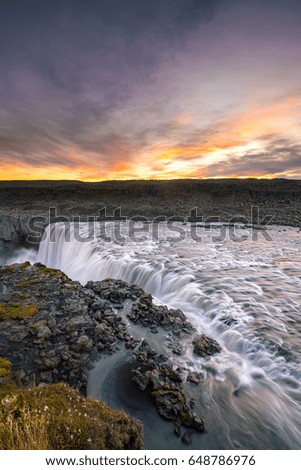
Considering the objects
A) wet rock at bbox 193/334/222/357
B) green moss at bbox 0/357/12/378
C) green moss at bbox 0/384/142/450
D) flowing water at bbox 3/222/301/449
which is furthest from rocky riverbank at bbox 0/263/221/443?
green moss at bbox 0/384/142/450

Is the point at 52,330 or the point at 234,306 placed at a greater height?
the point at 52,330

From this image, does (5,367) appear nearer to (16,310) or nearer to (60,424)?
(16,310)

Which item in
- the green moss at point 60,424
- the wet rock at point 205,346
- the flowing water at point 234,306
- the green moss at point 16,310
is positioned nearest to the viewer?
the green moss at point 60,424

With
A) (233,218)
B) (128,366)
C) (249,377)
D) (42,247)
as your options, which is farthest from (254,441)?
(233,218)

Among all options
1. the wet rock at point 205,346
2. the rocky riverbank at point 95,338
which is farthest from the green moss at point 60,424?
the wet rock at point 205,346

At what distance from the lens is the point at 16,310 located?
7641mm

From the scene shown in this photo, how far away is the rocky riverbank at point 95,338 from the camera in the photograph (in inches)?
208

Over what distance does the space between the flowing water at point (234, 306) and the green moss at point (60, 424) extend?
5.79 feet

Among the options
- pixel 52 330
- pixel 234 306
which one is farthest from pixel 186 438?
pixel 234 306

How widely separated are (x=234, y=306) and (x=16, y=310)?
24.0ft

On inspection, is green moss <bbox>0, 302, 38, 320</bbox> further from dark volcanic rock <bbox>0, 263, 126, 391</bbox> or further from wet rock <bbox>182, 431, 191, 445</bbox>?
wet rock <bbox>182, 431, 191, 445</bbox>

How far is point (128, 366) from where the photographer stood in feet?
19.7

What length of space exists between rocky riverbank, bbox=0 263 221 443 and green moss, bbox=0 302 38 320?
0.09ft

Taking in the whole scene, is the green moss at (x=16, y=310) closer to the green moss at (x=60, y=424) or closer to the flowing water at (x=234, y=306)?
the green moss at (x=60, y=424)
